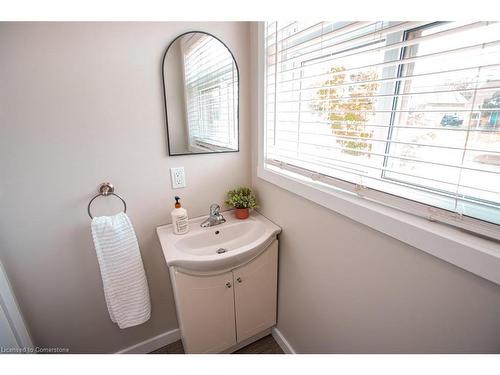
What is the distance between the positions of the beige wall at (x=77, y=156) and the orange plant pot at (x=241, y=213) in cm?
25

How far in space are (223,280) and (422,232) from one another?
898 millimetres

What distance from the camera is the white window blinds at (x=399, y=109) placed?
56 centimetres

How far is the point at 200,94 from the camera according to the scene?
4.14ft

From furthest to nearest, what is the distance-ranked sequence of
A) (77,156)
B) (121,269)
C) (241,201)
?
(241,201)
(121,269)
(77,156)

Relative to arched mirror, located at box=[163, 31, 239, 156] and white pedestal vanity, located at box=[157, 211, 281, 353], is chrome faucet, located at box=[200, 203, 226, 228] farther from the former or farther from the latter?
arched mirror, located at box=[163, 31, 239, 156]

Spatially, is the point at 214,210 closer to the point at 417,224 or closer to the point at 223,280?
the point at 223,280

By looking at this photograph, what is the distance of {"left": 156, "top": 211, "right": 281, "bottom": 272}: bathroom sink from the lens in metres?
1.06

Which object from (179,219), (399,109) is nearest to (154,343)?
(179,219)

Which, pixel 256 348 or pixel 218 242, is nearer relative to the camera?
pixel 218 242

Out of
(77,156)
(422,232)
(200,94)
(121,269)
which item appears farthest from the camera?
(200,94)

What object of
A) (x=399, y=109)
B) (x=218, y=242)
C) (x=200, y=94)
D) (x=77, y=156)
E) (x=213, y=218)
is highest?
(x=200, y=94)

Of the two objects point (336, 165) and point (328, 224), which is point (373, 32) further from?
point (328, 224)

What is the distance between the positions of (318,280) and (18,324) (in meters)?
1.43

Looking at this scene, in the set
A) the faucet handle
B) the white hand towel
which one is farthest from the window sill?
the white hand towel
